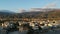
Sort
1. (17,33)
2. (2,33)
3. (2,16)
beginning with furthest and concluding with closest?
(2,16) < (17,33) < (2,33)

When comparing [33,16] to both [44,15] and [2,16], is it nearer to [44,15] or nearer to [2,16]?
[44,15]

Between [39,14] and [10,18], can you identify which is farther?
[39,14]

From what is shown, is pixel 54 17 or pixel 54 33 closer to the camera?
pixel 54 33

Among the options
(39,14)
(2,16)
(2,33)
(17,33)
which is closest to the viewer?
(2,33)

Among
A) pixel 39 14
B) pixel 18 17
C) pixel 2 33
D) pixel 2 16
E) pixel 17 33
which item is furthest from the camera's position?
pixel 39 14

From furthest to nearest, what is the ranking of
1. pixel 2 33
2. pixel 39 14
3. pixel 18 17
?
1. pixel 39 14
2. pixel 18 17
3. pixel 2 33

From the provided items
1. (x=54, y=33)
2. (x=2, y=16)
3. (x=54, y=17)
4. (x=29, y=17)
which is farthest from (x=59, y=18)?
(x=54, y=33)

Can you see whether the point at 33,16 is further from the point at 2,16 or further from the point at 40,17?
the point at 2,16

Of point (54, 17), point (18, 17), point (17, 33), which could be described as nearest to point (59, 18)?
point (54, 17)
